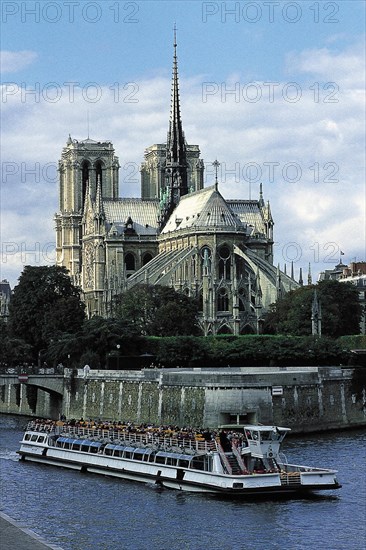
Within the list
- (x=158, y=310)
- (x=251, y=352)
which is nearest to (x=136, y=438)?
(x=251, y=352)

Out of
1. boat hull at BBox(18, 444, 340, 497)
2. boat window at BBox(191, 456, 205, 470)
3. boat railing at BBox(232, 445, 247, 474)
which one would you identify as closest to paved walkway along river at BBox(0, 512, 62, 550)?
boat hull at BBox(18, 444, 340, 497)

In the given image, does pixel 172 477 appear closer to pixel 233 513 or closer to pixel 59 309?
pixel 233 513

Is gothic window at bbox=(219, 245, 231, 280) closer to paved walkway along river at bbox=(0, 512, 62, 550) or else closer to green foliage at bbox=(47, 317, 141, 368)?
green foliage at bbox=(47, 317, 141, 368)

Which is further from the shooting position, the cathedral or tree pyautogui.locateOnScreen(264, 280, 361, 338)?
the cathedral

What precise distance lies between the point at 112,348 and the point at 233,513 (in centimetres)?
5130

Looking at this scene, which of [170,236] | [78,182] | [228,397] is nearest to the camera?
[228,397]

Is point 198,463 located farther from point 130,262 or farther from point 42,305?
point 130,262

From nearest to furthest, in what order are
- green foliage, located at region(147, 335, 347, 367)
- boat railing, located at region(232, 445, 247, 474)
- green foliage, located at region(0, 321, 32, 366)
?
boat railing, located at region(232, 445, 247, 474)
green foliage, located at region(147, 335, 347, 367)
green foliage, located at region(0, 321, 32, 366)

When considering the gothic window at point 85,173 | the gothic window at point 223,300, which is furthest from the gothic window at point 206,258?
the gothic window at point 85,173

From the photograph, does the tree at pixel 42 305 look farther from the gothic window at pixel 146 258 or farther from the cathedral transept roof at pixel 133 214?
the cathedral transept roof at pixel 133 214

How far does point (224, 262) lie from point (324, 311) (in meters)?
31.3

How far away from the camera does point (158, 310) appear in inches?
5113

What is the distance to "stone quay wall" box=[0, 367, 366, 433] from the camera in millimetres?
79938

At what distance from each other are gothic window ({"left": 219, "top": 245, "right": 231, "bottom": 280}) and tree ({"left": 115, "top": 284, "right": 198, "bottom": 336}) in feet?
45.2
